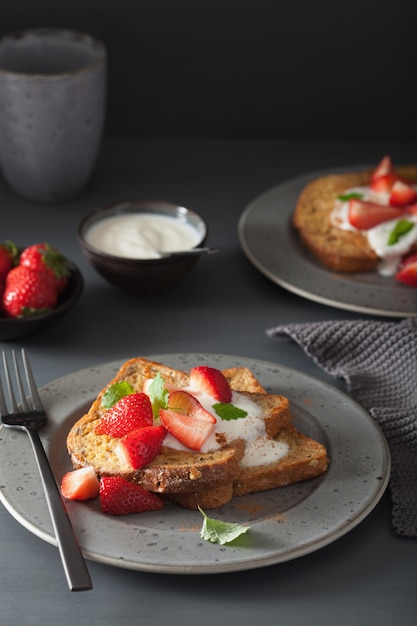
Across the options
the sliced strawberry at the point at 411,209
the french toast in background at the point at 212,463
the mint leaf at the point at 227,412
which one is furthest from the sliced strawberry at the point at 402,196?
the mint leaf at the point at 227,412

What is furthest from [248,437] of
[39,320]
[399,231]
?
[399,231]

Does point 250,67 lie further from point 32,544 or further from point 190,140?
point 32,544

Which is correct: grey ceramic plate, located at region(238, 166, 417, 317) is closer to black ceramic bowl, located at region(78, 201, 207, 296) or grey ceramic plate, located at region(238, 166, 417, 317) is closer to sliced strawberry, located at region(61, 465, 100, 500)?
black ceramic bowl, located at region(78, 201, 207, 296)

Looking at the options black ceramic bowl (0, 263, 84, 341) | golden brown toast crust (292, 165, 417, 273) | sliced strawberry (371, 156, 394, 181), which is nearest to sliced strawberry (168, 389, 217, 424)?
black ceramic bowl (0, 263, 84, 341)

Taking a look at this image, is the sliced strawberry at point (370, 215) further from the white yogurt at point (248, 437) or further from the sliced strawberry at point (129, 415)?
the sliced strawberry at point (129, 415)

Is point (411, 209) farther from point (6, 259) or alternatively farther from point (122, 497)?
point (122, 497)

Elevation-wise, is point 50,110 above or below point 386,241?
above
